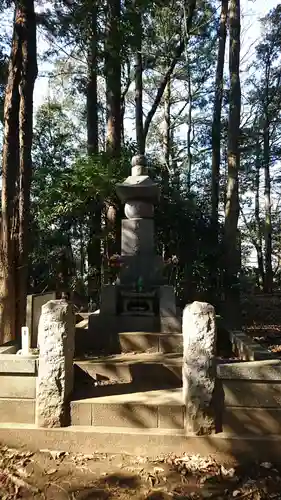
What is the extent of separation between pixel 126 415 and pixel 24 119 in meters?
4.44

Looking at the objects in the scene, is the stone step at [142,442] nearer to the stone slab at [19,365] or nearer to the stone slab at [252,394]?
the stone slab at [252,394]

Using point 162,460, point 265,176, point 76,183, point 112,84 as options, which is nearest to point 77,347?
point 162,460

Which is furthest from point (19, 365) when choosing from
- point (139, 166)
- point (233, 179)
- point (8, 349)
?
point (233, 179)

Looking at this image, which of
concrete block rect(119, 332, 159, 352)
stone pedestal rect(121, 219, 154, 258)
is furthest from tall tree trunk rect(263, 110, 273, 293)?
concrete block rect(119, 332, 159, 352)

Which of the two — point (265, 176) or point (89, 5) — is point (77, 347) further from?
point (265, 176)

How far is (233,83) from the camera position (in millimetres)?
10242

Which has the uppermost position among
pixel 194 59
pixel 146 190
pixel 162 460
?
pixel 194 59

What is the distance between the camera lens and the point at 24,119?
18.7 ft

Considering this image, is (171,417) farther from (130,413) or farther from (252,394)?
(252,394)

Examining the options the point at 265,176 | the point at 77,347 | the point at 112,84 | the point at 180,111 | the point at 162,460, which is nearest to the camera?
the point at 162,460

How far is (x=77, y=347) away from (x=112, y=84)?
20.5 feet

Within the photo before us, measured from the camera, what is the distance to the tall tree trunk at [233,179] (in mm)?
9781

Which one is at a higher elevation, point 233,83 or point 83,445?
point 233,83

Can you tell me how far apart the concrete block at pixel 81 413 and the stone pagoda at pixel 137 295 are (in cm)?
167
